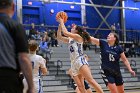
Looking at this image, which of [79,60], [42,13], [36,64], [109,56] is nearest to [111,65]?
[109,56]

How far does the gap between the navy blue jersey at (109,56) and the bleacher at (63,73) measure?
19.8 ft

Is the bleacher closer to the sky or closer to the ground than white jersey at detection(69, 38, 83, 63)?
closer to the ground

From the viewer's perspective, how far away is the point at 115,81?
29.7 ft

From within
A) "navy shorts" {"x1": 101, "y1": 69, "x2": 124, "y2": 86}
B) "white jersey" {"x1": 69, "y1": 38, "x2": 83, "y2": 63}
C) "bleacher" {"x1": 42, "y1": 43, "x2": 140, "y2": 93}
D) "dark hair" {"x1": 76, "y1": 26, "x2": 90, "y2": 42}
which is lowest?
"bleacher" {"x1": 42, "y1": 43, "x2": 140, "y2": 93}

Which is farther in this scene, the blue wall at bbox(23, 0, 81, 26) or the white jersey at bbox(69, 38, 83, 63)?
the blue wall at bbox(23, 0, 81, 26)

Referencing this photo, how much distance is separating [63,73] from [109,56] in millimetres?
8157

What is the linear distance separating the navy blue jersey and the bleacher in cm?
605

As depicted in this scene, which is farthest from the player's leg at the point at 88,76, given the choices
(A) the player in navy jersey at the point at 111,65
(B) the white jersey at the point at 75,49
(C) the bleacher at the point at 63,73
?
(C) the bleacher at the point at 63,73

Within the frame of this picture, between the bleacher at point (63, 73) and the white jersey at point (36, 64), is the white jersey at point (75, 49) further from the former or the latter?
the bleacher at point (63, 73)

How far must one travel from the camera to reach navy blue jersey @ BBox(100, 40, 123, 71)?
356 inches

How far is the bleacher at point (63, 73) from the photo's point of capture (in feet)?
50.5

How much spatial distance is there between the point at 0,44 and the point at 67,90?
11.9 metres

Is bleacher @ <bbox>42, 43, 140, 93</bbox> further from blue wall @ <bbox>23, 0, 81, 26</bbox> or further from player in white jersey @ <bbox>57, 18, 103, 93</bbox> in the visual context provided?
player in white jersey @ <bbox>57, 18, 103, 93</bbox>

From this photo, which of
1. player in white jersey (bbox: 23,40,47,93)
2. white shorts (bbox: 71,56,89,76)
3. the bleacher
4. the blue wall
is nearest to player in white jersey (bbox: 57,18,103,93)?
white shorts (bbox: 71,56,89,76)
